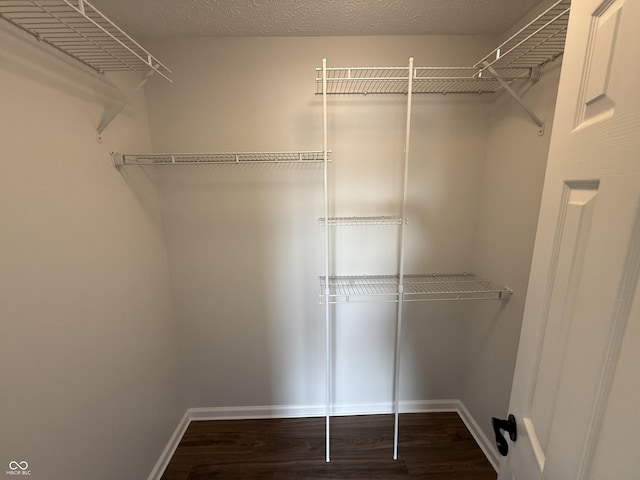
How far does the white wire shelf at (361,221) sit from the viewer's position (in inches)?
63.1

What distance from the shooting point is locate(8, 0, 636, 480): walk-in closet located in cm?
96

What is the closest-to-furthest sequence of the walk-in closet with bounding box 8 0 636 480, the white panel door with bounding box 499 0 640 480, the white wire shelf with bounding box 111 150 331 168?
the white panel door with bounding box 499 0 640 480, the walk-in closet with bounding box 8 0 636 480, the white wire shelf with bounding box 111 150 331 168

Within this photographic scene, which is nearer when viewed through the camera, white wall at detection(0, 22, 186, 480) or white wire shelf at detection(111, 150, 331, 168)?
white wall at detection(0, 22, 186, 480)

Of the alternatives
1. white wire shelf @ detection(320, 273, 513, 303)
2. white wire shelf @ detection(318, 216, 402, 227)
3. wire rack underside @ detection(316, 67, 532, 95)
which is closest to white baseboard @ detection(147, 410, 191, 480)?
white wire shelf @ detection(320, 273, 513, 303)

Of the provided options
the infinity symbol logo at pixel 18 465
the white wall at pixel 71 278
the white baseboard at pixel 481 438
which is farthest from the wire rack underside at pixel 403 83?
the white baseboard at pixel 481 438

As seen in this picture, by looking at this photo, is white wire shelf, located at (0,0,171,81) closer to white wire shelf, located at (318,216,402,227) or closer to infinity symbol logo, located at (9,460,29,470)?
white wire shelf, located at (318,216,402,227)

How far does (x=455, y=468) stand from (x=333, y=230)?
1634mm

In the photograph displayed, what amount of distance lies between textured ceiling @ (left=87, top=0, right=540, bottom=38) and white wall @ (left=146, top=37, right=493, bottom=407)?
0.22 feet

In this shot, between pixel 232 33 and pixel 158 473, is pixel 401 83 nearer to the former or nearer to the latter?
pixel 232 33

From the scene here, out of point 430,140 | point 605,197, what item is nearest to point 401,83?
point 430,140

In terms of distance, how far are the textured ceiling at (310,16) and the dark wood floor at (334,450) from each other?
252cm

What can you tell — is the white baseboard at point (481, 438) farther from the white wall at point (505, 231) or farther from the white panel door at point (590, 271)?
the white panel door at point (590, 271)

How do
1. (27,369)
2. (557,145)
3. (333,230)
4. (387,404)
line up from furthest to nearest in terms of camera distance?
1. (387,404)
2. (333,230)
3. (27,369)
4. (557,145)

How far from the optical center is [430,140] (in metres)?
1.63
